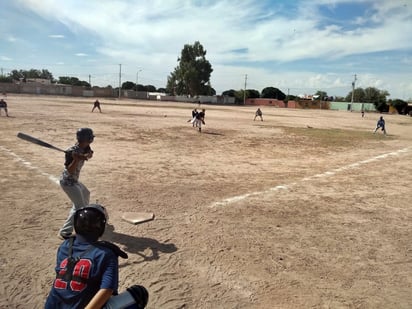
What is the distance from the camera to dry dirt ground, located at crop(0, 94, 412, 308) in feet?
12.5

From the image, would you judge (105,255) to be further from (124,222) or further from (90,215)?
(124,222)

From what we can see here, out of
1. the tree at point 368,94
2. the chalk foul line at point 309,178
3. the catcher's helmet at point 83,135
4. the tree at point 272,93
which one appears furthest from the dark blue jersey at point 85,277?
the tree at point 272,93

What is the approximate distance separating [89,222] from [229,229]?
3.45 metres

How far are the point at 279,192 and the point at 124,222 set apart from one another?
148 inches

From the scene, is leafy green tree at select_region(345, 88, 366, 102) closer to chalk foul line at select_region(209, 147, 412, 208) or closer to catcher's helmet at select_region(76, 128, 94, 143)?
chalk foul line at select_region(209, 147, 412, 208)

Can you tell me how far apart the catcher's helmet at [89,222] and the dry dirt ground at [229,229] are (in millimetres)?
1527

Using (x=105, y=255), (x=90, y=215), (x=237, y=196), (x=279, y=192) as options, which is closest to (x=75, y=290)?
(x=105, y=255)

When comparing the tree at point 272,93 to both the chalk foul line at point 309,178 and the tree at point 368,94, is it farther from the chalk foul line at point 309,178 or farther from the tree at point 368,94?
the chalk foul line at point 309,178

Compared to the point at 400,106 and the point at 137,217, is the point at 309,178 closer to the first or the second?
the point at 137,217

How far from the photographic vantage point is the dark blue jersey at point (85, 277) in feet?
7.27

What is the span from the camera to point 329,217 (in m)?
6.34

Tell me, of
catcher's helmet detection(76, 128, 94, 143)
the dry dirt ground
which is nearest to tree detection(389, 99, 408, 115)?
the dry dirt ground

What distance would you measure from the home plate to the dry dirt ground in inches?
5.5

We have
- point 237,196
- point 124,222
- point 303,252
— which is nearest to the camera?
point 303,252
